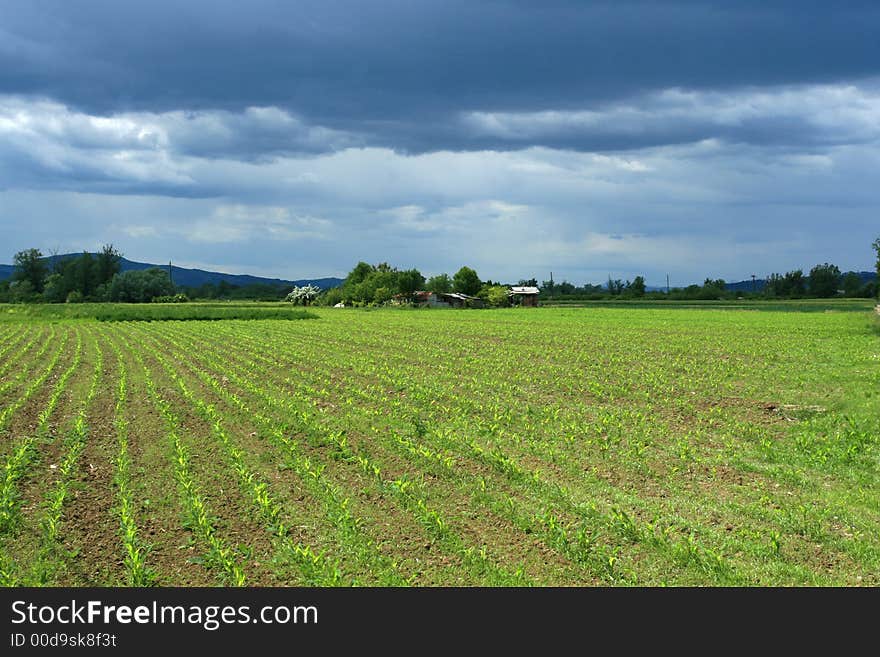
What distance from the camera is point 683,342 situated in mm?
37188

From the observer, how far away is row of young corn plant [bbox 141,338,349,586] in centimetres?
766

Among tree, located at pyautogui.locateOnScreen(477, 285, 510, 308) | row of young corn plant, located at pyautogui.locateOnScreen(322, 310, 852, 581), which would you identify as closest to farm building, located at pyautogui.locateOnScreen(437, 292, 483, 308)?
tree, located at pyautogui.locateOnScreen(477, 285, 510, 308)

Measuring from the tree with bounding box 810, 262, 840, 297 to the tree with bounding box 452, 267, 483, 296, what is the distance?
245 ft

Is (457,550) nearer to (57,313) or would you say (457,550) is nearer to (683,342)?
(683,342)

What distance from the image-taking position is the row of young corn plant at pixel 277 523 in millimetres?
7664

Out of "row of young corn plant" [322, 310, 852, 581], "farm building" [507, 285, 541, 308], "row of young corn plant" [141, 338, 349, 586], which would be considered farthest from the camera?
"farm building" [507, 285, 541, 308]

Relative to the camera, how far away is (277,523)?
9.33 m

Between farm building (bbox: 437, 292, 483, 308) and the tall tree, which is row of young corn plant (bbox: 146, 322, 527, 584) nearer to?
farm building (bbox: 437, 292, 483, 308)

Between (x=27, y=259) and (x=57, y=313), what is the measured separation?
8227 cm

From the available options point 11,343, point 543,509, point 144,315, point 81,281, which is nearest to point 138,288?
point 81,281

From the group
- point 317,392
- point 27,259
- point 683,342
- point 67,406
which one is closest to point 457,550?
point 317,392

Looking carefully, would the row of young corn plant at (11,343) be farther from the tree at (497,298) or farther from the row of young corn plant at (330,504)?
the tree at (497,298)

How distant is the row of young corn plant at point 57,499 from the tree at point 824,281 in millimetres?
165787

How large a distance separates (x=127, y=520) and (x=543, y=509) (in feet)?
18.4
